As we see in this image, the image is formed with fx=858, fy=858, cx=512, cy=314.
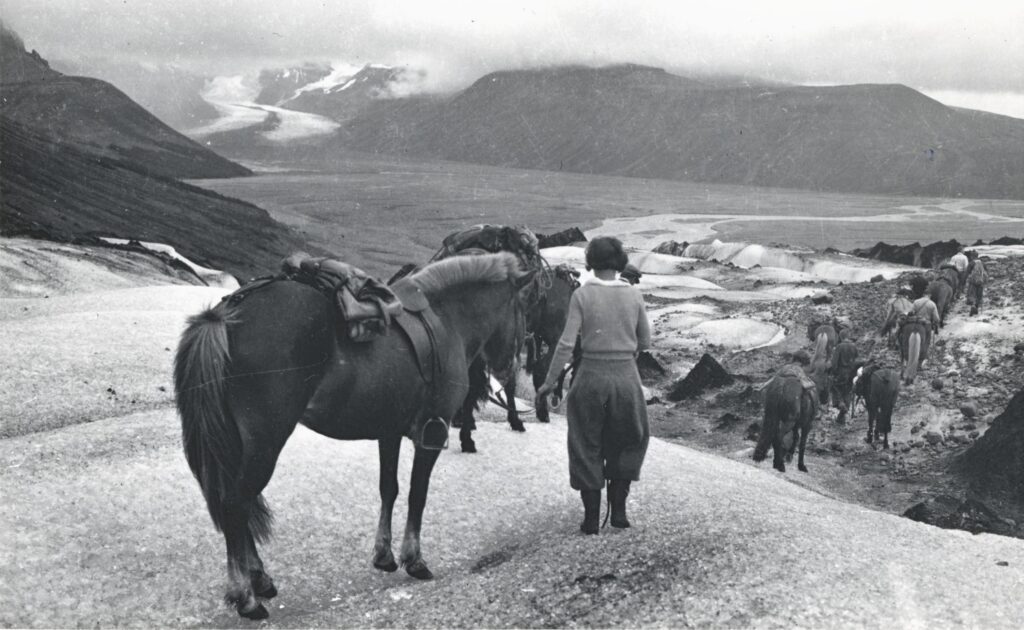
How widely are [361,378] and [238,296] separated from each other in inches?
34.7

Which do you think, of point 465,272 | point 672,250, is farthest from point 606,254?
point 672,250

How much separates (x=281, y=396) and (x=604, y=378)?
2.36 metres

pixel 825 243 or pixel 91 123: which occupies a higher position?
pixel 91 123

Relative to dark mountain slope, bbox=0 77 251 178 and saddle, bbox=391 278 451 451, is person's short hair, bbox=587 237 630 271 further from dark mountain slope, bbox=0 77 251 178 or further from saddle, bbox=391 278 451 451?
dark mountain slope, bbox=0 77 251 178

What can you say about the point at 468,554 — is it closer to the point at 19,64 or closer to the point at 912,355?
the point at 912,355

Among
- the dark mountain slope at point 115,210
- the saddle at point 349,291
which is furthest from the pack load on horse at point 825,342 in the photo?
the dark mountain slope at point 115,210

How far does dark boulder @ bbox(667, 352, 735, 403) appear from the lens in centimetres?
1844

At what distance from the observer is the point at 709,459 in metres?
10.2

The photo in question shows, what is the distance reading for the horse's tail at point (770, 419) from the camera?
39.7ft

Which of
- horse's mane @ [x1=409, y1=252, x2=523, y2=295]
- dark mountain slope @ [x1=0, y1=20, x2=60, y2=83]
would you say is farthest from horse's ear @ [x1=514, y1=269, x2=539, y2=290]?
dark mountain slope @ [x1=0, y1=20, x2=60, y2=83]

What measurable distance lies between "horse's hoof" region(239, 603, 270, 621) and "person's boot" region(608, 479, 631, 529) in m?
2.67

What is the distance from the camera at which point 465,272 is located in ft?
20.0

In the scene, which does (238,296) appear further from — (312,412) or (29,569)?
(29,569)

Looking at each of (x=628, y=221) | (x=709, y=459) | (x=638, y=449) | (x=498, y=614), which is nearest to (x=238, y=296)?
(x=498, y=614)
